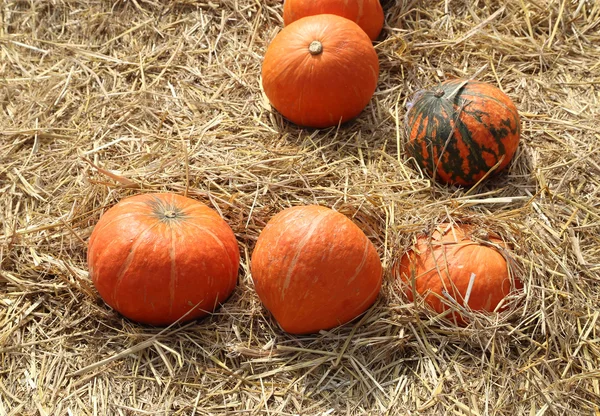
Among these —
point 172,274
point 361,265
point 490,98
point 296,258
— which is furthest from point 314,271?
point 490,98

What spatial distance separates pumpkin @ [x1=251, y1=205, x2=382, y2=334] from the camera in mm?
3418

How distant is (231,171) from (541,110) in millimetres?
2264

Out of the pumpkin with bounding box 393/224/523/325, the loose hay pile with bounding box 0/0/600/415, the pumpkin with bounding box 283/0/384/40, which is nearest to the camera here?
the loose hay pile with bounding box 0/0/600/415

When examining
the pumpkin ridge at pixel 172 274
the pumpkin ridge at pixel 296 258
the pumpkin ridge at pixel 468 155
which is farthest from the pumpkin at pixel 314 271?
the pumpkin ridge at pixel 468 155

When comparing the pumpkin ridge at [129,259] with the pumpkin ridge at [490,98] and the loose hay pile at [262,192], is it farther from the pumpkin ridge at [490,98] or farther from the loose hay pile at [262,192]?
the pumpkin ridge at [490,98]

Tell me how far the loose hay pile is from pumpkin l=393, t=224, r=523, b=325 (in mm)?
104

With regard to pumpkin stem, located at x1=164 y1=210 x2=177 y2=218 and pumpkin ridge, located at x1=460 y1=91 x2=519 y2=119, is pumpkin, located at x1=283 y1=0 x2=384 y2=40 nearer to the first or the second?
pumpkin ridge, located at x1=460 y1=91 x2=519 y2=119

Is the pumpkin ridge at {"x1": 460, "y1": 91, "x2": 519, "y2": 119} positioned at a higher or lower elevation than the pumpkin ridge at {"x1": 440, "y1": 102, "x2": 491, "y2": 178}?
higher

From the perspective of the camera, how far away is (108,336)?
11.9ft

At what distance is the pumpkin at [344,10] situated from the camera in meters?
4.93

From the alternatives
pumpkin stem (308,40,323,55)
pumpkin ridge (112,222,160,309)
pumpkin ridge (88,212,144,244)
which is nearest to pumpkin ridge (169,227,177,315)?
pumpkin ridge (112,222,160,309)

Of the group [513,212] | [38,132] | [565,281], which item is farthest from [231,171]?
[565,281]

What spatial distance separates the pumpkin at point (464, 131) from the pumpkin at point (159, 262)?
4.74ft

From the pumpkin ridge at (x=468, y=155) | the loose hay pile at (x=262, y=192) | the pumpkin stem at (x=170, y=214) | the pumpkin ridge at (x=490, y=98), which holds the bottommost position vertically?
the loose hay pile at (x=262, y=192)
